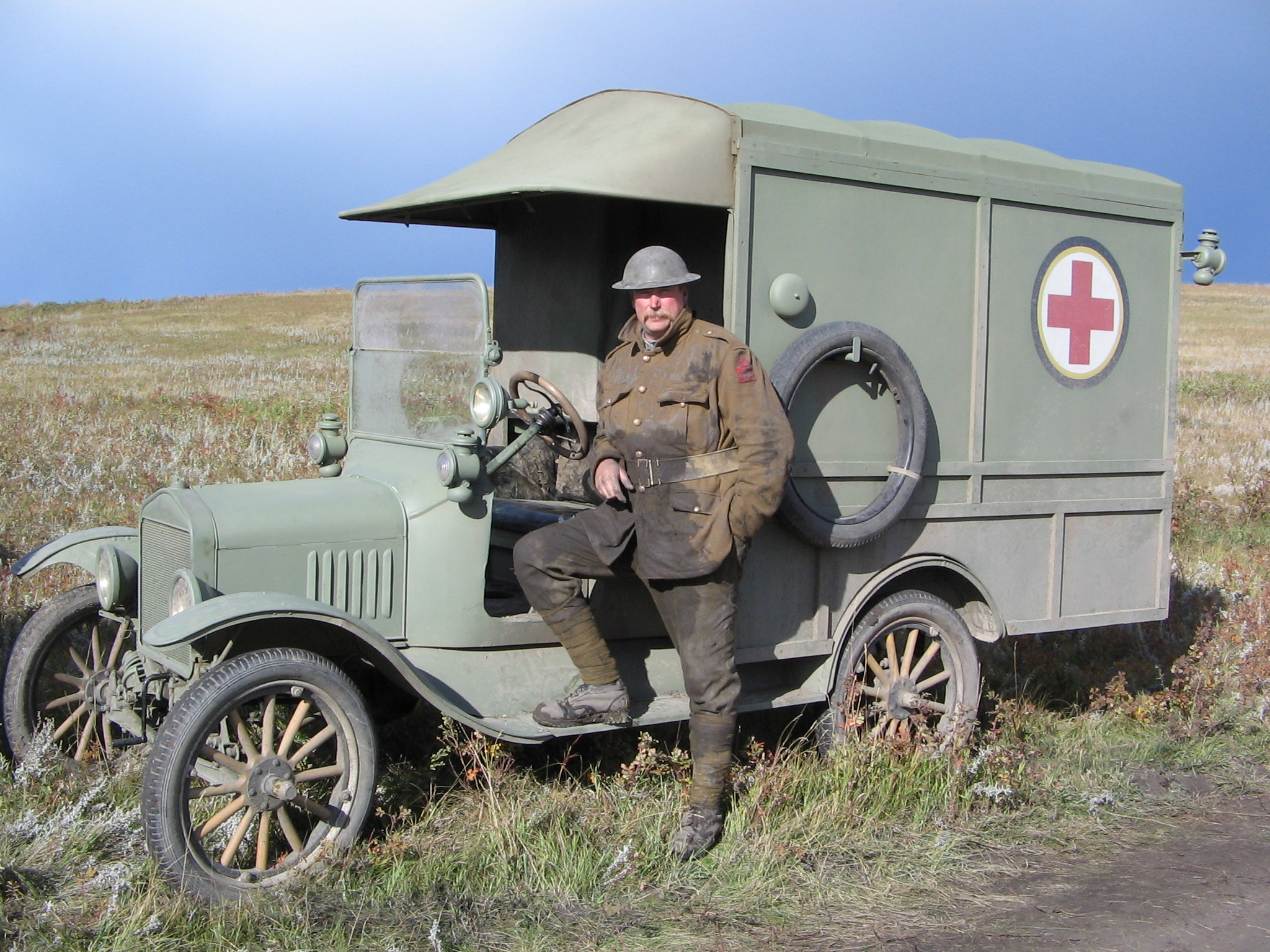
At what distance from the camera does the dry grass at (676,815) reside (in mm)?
3760

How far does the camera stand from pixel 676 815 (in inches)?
180

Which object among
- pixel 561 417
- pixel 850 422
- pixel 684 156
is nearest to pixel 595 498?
pixel 561 417

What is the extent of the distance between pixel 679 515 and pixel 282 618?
1.39m

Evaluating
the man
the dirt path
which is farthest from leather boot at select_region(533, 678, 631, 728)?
the dirt path

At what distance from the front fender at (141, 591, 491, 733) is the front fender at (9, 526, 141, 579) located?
3.31 feet

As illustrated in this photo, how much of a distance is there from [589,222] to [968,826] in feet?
11.0

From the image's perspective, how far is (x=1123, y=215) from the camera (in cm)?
579

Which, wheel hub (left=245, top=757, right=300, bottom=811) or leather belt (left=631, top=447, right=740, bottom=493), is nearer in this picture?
wheel hub (left=245, top=757, right=300, bottom=811)

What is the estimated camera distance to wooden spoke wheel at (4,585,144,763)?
4938mm

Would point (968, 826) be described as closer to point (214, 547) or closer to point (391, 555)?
point (391, 555)

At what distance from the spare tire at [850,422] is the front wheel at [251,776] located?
1792 mm

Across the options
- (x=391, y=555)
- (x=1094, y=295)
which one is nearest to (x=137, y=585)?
(x=391, y=555)

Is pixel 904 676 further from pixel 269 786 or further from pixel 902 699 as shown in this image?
pixel 269 786

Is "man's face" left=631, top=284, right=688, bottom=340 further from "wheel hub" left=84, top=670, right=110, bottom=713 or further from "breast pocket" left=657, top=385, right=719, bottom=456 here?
"wheel hub" left=84, top=670, right=110, bottom=713
